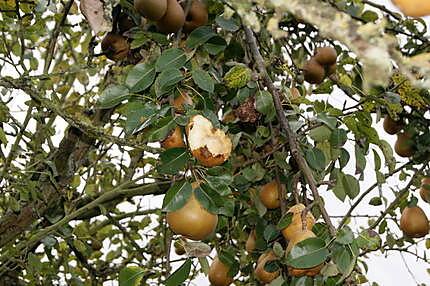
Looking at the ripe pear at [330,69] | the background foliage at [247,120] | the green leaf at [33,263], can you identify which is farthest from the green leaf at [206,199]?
the green leaf at [33,263]

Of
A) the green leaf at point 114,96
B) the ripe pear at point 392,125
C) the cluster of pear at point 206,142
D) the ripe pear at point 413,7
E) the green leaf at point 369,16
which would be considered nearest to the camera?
the ripe pear at point 413,7

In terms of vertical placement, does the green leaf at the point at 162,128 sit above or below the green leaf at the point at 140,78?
below

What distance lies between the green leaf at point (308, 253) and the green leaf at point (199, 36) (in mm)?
270

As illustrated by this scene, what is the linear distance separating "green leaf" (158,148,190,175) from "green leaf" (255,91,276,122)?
7.1 inches

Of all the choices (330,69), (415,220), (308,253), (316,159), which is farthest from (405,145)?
(308,253)

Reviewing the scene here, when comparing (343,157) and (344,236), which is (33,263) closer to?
(343,157)

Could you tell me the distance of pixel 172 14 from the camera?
0.81 meters

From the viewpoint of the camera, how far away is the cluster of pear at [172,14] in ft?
2.58

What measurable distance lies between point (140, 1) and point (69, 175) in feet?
2.29

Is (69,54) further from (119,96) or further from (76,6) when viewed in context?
(119,96)

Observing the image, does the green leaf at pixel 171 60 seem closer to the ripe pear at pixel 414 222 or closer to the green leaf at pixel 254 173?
the green leaf at pixel 254 173

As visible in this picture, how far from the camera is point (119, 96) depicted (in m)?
0.78

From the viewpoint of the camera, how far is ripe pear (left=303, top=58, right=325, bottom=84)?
1209 mm

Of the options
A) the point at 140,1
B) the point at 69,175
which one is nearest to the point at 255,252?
the point at 140,1
